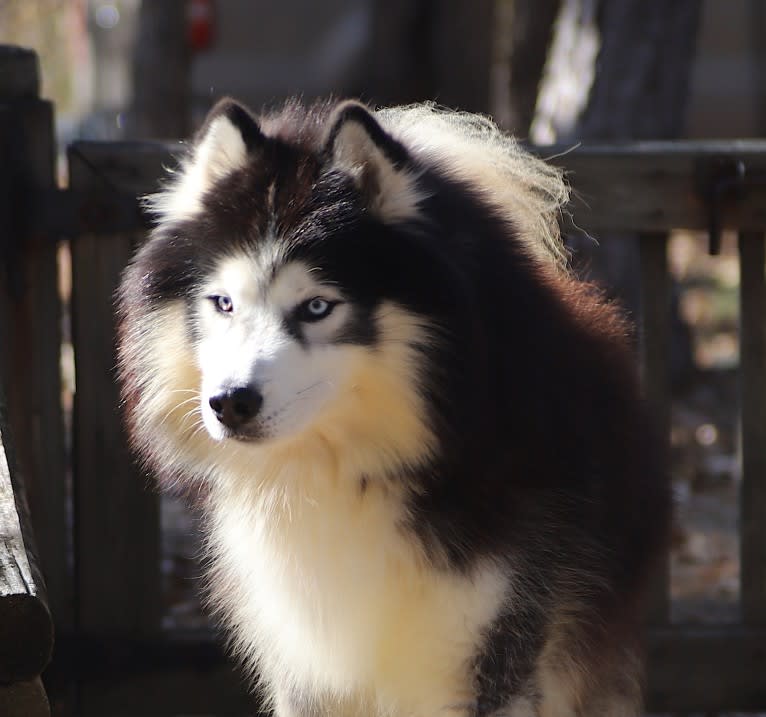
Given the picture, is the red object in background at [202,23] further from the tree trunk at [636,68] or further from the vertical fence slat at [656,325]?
the vertical fence slat at [656,325]

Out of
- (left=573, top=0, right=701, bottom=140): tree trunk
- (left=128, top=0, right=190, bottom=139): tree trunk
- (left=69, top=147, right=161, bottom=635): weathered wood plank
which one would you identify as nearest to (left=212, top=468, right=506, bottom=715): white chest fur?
(left=69, top=147, right=161, bottom=635): weathered wood plank

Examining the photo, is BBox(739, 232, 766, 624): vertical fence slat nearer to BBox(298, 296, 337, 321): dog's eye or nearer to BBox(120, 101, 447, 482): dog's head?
BBox(120, 101, 447, 482): dog's head

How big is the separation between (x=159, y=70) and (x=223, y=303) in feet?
20.6

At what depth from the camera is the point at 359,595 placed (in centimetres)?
267

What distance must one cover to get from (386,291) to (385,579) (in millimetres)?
657

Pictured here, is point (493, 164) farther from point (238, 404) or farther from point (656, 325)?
point (238, 404)

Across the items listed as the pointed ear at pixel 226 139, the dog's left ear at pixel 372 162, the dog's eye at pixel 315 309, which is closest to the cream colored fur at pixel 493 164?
the dog's left ear at pixel 372 162

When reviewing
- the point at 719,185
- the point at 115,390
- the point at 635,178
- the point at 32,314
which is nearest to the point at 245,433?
the point at 115,390

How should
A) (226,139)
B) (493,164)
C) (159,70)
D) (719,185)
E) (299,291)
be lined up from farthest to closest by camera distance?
(159,70)
(719,185)
(493,164)
(226,139)
(299,291)

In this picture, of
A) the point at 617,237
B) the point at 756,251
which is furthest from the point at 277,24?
the point at 756,251

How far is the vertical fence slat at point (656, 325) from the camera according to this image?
359 cm

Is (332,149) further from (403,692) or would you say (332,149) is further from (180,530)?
(180,530)

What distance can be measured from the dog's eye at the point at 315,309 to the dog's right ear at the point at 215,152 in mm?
385

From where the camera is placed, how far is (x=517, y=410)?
2.63m
